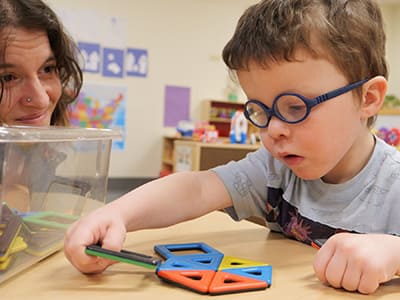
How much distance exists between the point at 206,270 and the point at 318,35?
304mm

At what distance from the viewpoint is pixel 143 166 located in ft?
14.5

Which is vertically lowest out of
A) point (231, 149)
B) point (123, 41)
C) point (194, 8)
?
point (231, 149)

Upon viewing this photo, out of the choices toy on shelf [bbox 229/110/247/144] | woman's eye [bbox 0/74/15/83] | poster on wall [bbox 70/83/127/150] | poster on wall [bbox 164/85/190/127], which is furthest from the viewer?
poster on wall [bbox 164/85/190/127]

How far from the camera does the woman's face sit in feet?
2.84

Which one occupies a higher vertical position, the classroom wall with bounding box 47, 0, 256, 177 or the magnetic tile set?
the classroom wall with bounding box 47, 0, 256, 177

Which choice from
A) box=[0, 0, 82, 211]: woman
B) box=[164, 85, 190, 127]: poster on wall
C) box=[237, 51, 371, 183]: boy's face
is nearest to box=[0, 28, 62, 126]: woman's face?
box=[0, 0, 82, 211]: woman

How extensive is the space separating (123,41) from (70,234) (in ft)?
13.1

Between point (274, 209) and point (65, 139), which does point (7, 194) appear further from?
point (274, 209)

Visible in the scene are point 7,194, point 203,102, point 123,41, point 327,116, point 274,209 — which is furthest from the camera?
point 203,102

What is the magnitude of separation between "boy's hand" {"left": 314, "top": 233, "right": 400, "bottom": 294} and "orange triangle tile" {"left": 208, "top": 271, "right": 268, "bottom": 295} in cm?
7

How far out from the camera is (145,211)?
558 mm

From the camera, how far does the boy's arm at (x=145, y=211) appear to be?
0.43m

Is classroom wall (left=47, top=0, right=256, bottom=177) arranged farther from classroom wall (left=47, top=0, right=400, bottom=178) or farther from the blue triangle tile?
the blue triangle tile

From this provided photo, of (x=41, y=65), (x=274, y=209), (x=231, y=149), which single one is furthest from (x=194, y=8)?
(x=274, y=209)
